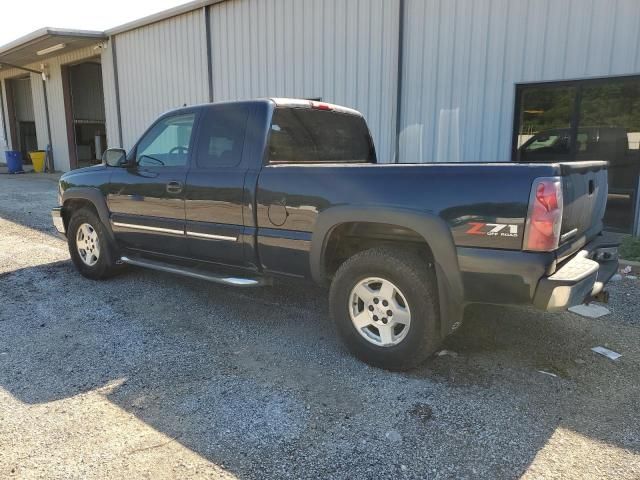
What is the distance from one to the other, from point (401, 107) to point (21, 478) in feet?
26.8

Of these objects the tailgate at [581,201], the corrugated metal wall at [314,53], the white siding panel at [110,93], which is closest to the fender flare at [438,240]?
the tailgate at [581,201]

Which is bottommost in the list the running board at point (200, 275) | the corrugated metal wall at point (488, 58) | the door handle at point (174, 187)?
the running board at point (200, 275)

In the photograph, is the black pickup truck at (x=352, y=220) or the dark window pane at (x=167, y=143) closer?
the black pickup truck at (x=352, y=220)

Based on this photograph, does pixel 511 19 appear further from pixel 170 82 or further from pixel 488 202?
pixel 170 82

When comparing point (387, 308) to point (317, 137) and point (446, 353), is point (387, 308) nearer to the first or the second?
point (446, 353)

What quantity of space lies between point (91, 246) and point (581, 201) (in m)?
4.94

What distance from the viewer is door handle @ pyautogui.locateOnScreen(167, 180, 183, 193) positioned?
15.0 feet

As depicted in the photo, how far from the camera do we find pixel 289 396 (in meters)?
3.22

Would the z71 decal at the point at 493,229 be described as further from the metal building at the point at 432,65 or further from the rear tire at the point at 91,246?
the metal building at the point at 432,65

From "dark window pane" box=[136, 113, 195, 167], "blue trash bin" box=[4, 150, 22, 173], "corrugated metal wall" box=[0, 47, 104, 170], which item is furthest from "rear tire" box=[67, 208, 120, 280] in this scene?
"blue trash bin" box=[4, 150, 22, 173]

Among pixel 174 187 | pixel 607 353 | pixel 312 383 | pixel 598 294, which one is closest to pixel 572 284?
pixel 598 294

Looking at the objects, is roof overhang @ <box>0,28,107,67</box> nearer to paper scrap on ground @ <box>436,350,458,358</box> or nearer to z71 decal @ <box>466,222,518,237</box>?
paper scrap on ground @ <box>436,350,458,358</box>

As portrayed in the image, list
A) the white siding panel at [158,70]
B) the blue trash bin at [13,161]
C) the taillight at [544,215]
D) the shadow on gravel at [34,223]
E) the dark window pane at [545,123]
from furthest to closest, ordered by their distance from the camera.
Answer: the blue trash bin at [13,161]
the white siding panel at [158,70]
the shadow on gravel at [34,223]
the dark window pane at [545,123]
the taillight at [544,215]

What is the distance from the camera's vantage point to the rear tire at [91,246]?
548cm
